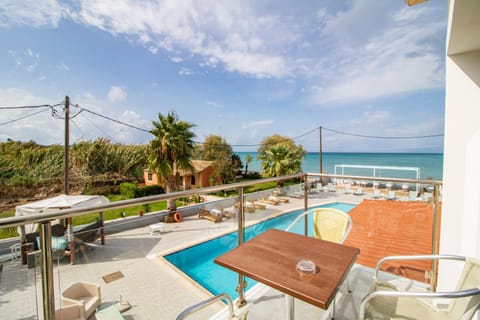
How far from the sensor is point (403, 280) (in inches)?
107

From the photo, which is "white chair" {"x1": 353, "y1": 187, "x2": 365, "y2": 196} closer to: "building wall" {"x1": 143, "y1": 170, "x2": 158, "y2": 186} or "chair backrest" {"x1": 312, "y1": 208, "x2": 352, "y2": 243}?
"chair backrest" {"x1": 312, "y1": 208, "x2": 352, "y2": 243}

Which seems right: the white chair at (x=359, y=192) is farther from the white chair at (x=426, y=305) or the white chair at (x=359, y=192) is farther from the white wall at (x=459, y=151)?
the white chair at (x=426, y=305)

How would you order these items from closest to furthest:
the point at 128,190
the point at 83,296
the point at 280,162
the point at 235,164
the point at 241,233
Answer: the point at 83,296 < the point at 241,233 < the point at 280,162 < the point at 128,190 < the point at 235,164

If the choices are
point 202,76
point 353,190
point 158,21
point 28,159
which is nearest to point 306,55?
point 158,21

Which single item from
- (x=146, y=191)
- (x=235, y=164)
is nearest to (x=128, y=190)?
(x=146, y=191)

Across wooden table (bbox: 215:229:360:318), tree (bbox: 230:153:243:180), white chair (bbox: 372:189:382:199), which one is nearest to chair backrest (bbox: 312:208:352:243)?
wooden table (bbox: 215:229:360:318)

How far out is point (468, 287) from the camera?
1205 mm

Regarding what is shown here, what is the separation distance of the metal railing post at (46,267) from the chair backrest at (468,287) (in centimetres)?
211

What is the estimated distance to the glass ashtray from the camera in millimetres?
1328

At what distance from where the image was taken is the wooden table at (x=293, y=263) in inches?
45.7

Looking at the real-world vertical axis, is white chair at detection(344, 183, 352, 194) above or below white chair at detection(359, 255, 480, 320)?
above

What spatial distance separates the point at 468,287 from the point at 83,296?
276cm

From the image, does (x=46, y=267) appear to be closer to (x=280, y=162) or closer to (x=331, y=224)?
(x=331, y=224)

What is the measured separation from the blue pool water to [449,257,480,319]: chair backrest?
1412 millimetres
